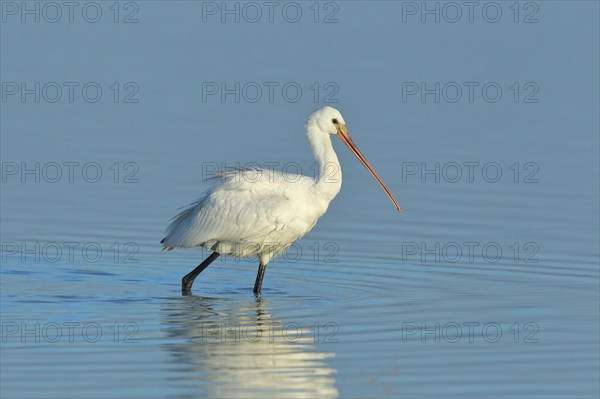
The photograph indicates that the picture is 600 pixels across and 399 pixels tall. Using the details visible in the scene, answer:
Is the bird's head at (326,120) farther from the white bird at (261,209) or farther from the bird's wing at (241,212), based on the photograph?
the bird's wing at (241,212)

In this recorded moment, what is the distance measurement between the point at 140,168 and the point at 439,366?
8798 mm

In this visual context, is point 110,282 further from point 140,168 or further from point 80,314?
point 140,168

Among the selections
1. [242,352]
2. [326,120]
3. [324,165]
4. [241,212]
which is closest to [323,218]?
[326,120]

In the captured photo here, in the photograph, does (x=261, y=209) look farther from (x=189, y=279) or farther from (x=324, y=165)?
(x=189, y=279)

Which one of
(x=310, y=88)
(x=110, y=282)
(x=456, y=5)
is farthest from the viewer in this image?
(x=456, y=5)

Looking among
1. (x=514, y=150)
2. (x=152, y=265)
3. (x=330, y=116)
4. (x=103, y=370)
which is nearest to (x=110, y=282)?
(x=152, y=265)

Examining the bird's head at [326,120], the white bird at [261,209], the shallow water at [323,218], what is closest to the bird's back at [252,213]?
the white bird at [261,209]

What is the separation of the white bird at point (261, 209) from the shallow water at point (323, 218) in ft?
1.49

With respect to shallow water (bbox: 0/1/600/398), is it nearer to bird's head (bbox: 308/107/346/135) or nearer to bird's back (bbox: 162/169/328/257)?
bird's back (bbox: 162/169/328/257)

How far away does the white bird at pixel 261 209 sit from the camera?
16.0 meters

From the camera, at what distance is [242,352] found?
44.1ft

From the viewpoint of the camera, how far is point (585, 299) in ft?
51.2

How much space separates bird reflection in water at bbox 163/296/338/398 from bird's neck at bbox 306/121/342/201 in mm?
1286

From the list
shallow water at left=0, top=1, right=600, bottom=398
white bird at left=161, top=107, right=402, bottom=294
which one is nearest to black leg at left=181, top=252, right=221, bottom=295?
white bird at left=161, top=107, right=402, bottom=294
